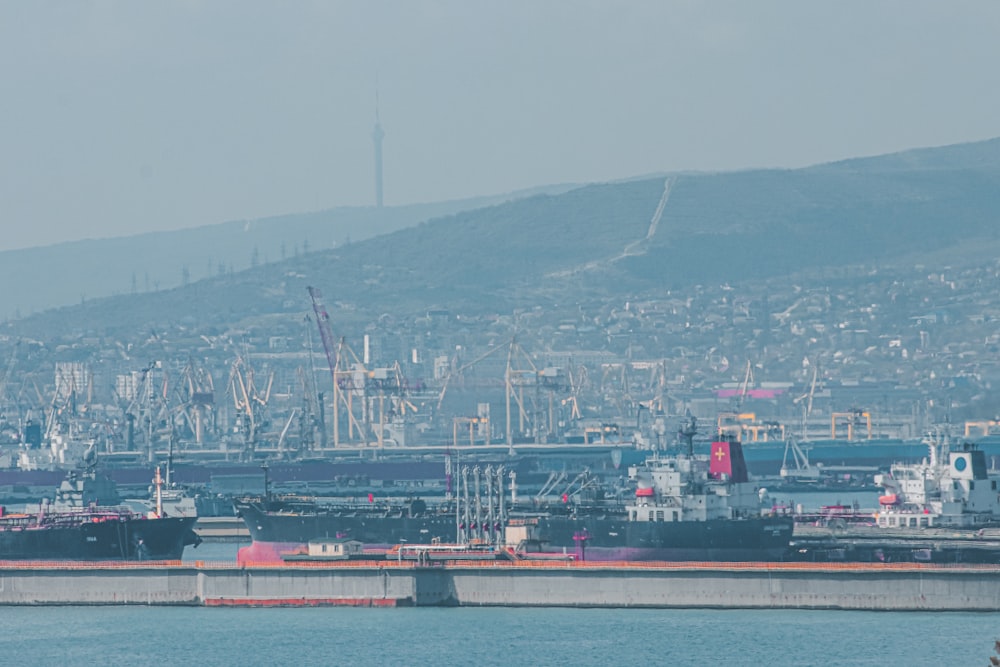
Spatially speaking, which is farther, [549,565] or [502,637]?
[549,565]

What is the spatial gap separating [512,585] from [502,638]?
5.87 meters

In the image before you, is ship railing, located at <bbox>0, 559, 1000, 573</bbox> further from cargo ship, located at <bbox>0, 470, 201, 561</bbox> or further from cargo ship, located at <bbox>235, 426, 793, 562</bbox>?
cargo ship, located at <bbox>0, 470, 201, 561</bbox>

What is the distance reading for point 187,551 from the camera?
276ft

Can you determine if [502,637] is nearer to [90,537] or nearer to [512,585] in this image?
[512,585]

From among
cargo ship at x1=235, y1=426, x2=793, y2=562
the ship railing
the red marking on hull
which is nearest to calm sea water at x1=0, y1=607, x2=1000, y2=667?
the red marking on hull

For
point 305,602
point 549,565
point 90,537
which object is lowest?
point 305,602

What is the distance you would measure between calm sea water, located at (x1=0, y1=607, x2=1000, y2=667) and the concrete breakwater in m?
0.54

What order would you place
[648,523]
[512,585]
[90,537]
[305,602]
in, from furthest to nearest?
[90,537], [648,523], [305,602], [512,585]

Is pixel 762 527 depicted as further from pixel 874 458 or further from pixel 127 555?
pixel 874 458

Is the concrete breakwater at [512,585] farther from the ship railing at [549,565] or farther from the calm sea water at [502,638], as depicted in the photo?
the calm sea water at [502,638]

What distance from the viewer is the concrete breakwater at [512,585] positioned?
54500mm

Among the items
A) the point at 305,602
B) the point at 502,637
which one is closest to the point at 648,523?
the point at 305,602

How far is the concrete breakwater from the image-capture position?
54500 mm

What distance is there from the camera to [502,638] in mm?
51812
